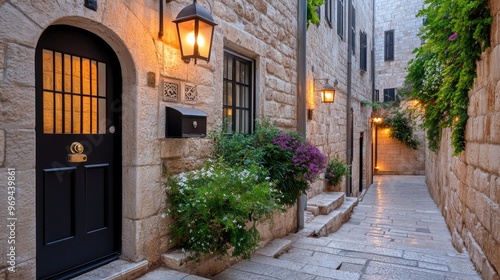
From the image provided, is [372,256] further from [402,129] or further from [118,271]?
[402,129]

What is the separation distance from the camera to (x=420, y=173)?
17719 millimetres

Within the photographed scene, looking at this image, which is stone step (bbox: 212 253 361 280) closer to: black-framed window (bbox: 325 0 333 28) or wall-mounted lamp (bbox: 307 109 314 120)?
wall-mounted lamp (bbox: 307 109 314 120)

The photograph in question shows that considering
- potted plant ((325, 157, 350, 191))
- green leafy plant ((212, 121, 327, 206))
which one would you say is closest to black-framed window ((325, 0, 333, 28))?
potted plant ((325, 157, 350, 191))

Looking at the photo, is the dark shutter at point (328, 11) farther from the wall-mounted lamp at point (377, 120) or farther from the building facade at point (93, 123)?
the wall-mounted lamp at point (377, 120)

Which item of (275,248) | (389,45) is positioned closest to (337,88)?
(275,248)

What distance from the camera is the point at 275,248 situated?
13.0 feet

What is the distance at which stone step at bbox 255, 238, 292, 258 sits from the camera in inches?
149

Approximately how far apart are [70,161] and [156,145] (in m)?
0.64

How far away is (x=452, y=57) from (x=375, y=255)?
111 inches

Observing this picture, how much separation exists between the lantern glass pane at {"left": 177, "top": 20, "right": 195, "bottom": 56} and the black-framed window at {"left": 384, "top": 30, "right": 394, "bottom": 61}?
705 inches

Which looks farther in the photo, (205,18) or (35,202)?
(205,18)

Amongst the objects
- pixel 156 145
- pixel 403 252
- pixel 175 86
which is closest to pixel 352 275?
pixel 403 252

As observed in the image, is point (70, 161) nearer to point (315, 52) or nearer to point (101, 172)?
point (101, 172)

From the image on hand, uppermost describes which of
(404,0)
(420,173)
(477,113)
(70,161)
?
(404,0)
